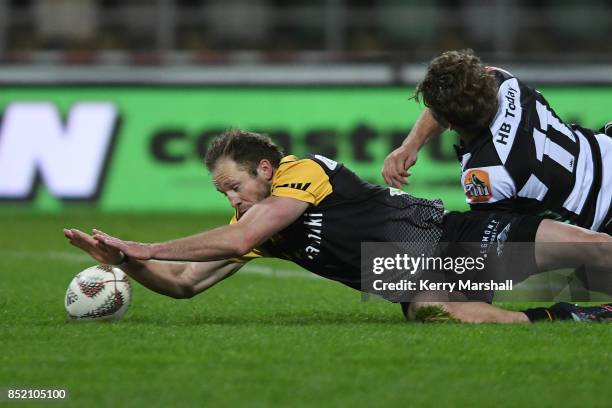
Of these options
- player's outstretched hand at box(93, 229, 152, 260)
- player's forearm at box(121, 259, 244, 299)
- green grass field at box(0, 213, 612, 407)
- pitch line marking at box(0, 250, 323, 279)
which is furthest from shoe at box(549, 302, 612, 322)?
pitch line marking at box(0, 250, 323, 279)

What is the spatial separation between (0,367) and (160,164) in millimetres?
10164

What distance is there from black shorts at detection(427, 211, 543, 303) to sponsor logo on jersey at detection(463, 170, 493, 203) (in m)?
0.09

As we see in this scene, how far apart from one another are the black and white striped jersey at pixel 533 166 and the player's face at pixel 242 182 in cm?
118

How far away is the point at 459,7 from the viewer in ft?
79.8

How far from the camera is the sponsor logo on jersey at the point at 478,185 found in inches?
263

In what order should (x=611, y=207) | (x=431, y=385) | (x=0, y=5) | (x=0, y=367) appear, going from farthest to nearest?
(x=0, y=5)
(x=611, y=207)
(x=0, y=367)
(x=431, y=385)

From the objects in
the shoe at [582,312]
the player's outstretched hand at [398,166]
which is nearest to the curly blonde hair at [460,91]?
the player's outstretched hand at [398,166]

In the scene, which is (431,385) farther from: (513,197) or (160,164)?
(160,164)

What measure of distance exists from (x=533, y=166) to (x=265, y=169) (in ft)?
5.06

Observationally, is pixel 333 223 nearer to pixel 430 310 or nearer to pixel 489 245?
pixel 430 310

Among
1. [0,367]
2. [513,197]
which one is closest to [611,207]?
[513,197]

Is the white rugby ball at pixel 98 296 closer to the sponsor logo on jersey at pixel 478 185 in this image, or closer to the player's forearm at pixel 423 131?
the player's forearm at pixel 423 131

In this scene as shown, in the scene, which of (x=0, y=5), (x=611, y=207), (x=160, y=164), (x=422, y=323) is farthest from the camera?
(x=0, y=5)

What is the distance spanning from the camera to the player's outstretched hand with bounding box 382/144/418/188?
23.2 ft
